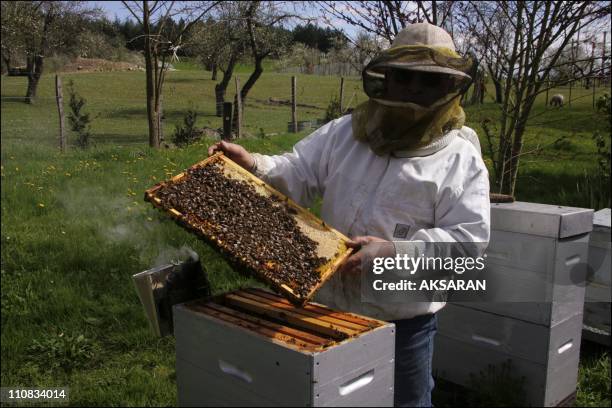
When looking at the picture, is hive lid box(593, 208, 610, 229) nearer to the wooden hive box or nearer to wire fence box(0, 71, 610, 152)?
the wooden hive box

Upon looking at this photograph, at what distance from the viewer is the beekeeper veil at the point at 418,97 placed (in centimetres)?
201

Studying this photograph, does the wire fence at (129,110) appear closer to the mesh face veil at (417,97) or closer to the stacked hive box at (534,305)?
the stacked hive box at (534,305)

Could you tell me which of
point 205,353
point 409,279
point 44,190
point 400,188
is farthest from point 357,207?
point 44,190

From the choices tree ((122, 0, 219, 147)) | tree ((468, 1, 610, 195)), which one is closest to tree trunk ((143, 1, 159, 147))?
tree ((122, 0, 219, 147))

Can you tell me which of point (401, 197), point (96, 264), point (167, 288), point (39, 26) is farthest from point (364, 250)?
point (39, 26)

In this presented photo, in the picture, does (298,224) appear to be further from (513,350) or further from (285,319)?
(513,350)

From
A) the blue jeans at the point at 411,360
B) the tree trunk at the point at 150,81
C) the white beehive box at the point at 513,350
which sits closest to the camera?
the blue jeans at the point at 411,360

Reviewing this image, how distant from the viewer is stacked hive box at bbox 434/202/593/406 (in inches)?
117

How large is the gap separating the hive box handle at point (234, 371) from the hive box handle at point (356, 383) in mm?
280

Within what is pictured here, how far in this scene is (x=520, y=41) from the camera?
3830 millimetres

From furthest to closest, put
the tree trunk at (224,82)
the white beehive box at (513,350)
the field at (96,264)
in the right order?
the tree trunk at (224,82) → the field at (96,264) → the white beehive box at (513,350)

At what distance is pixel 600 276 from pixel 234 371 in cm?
279

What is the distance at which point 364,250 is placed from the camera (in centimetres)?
189

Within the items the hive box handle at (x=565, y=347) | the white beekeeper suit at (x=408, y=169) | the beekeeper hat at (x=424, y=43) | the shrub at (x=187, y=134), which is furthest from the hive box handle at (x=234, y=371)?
the shrub at (x=187, y=134)
